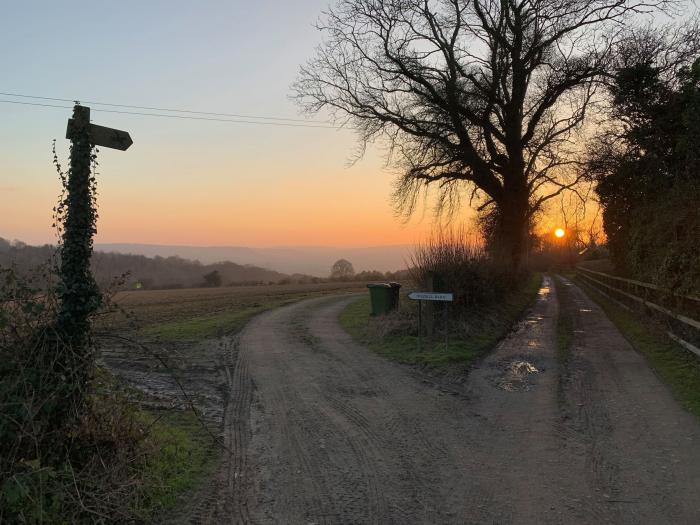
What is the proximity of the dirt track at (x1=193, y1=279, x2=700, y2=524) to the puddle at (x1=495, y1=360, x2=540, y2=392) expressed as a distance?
0.12 feet

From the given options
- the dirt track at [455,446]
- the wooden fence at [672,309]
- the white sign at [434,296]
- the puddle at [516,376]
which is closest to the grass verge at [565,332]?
the dirt track at [455,446]

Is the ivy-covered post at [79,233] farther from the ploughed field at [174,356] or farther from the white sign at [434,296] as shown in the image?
the white sign at [434,296]

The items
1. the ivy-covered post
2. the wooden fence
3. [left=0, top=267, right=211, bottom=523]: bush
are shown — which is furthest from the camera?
the wooden fence

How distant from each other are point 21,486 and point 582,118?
25.6 m

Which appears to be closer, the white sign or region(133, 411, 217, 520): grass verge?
region(133, 411, 217, 520): grass verge

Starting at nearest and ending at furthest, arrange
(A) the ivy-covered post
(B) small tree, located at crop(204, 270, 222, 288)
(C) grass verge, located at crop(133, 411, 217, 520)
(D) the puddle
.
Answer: (C) grass verge, located at crop(133, 411, 217, 520) < (A) the ivy-covered post < (D) the puddle < (B) small tree, located at crop(204, 270, 222, 288)

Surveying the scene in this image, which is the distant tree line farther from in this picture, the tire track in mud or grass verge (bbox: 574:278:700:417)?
grass verge (bbox: 574:278:700:417)

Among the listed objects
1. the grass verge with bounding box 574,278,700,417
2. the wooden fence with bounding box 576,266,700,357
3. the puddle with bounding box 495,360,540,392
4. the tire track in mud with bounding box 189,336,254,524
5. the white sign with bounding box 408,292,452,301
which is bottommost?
the tire track in mud with bounding box 189,336,254,524

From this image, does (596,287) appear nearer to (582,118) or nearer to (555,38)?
(582,118)

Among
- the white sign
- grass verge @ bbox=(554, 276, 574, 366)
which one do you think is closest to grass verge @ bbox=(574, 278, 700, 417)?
grass verge @ bbox=(554, 276, 574, 366)

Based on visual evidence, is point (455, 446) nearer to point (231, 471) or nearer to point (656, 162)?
point (231, 471)

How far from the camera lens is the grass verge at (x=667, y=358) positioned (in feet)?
25.1

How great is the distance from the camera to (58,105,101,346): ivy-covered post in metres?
4.87

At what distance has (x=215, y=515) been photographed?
13.9ft
